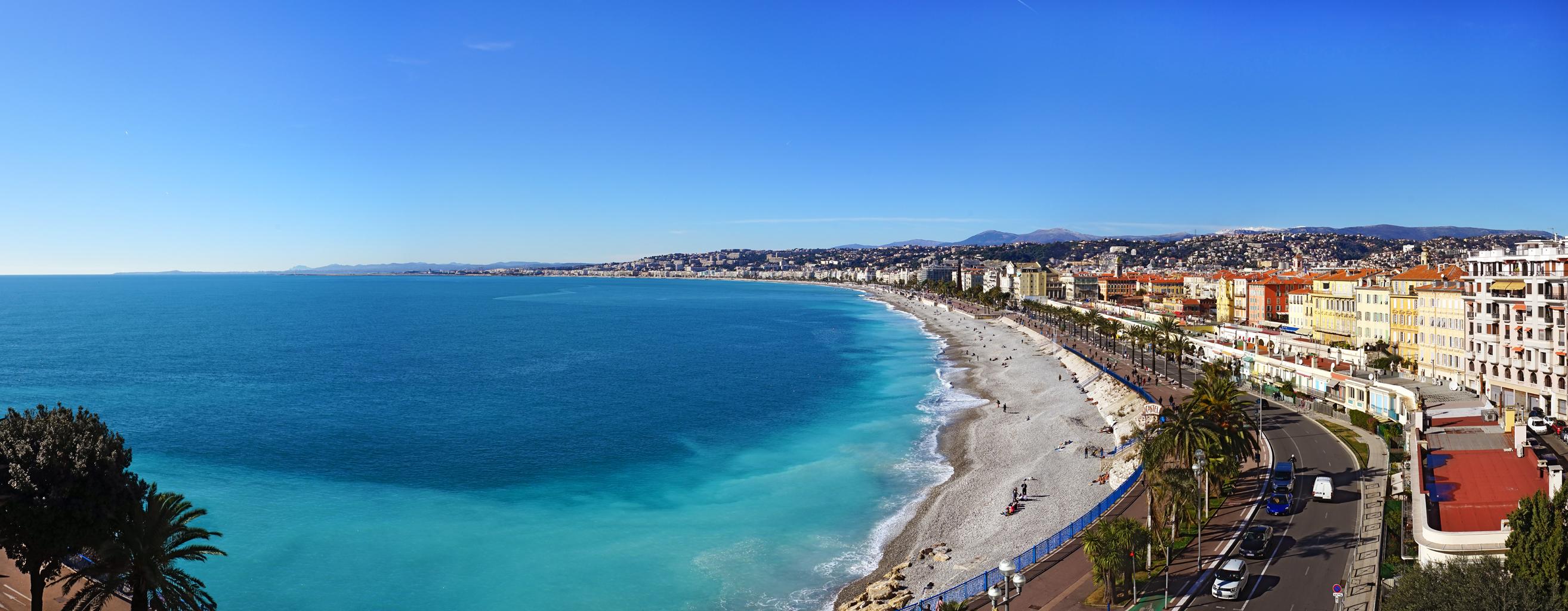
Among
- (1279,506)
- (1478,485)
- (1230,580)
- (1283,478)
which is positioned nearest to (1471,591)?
(1230,580)

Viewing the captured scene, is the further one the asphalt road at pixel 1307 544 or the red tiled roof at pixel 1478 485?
the red tiled roof at pixel 1478 485

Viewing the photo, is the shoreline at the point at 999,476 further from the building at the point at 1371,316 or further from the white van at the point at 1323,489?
the building at the point at 1371,316

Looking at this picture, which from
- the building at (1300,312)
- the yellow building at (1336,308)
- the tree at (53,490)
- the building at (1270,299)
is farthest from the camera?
the building at (1270,299)

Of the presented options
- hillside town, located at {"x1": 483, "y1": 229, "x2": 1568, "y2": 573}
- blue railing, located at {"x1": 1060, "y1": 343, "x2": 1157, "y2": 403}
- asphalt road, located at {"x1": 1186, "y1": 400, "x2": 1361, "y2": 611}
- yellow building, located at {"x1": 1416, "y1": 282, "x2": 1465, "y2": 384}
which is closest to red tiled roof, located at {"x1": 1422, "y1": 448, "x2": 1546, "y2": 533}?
hillside town, located at {"x1": 483, "y1": 229, "x2": 1568, "y2": 573}

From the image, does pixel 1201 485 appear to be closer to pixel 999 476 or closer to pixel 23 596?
pixel 999 476

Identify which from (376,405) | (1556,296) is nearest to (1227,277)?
(1556,296)

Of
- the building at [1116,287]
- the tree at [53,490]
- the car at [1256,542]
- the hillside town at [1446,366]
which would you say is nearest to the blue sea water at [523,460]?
the tree at [53,490]

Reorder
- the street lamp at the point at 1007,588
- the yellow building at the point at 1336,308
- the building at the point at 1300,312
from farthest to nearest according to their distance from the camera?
the building at the point at 1300,312
the yellow building at the point at 1336,308
the street lamp at the point at 1007,588
